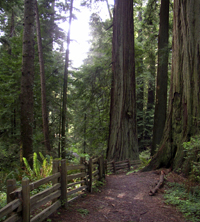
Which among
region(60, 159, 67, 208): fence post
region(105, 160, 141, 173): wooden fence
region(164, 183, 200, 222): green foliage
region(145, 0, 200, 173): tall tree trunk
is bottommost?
region(105, 160, 141, 173): wooden fence

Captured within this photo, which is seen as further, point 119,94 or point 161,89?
point 161,89

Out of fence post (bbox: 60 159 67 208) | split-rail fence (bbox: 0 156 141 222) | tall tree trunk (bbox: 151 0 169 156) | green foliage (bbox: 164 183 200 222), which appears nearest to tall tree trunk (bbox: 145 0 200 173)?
green foliage (bbox: 164 183 200 222)

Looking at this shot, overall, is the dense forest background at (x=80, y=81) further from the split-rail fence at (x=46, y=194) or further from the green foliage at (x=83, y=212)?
the green foliage at (x=83, y=212)

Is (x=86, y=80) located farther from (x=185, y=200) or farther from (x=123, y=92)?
(x=185, y=200)

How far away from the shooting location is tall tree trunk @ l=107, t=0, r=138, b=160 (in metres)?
10.1

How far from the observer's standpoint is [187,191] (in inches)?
197

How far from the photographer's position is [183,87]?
276 inches

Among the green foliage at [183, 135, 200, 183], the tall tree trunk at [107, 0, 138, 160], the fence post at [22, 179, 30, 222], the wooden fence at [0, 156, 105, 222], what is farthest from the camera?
the tall tree trunk at [107, 0, 138, 160]

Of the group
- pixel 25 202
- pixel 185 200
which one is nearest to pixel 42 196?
pixel 25 202

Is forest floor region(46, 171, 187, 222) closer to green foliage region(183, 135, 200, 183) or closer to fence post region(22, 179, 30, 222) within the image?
fence post region(22, 179, 30, 222)

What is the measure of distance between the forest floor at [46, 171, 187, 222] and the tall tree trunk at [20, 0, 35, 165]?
118 inches

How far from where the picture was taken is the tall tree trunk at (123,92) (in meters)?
10.1

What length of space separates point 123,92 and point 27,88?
4.87 metres

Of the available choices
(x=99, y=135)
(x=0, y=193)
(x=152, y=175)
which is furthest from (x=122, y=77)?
(x=0, y=193)
